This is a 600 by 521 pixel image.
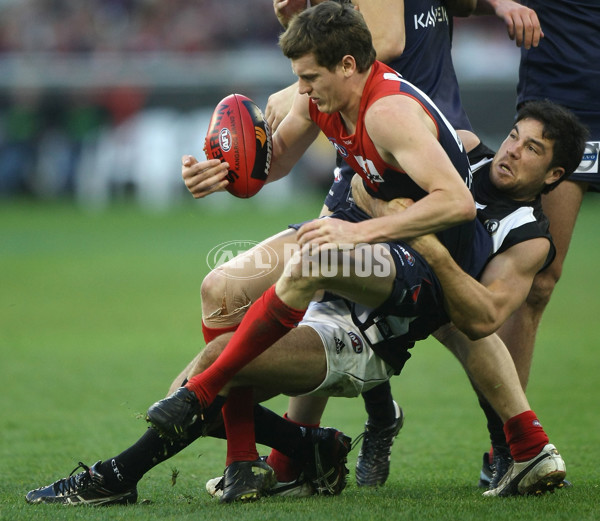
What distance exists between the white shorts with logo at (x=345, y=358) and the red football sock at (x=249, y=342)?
0.92ft

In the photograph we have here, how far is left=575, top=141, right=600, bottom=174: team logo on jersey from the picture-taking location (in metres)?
5.02

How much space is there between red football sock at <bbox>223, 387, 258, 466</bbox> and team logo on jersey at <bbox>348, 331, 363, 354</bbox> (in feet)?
1.49

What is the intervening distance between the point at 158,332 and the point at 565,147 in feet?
17.4

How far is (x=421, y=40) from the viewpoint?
4.78 meters

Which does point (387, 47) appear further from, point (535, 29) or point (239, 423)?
point (239, 423)

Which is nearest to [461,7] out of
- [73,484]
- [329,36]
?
[329,36]

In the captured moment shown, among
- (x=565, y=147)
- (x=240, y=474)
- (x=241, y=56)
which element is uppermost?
(x=241, y=56)

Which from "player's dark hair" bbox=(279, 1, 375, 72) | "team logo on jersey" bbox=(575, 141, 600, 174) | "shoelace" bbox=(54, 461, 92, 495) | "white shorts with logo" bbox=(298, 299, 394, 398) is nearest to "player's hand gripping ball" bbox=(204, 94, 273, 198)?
"player's dark hair" bbox=(279, 1, 375, 72)

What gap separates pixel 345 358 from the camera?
3.97 m

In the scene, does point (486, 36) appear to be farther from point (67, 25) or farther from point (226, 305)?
point (226, 305)

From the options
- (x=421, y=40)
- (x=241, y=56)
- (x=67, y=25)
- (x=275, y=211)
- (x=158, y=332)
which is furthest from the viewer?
(x=67, y=25)

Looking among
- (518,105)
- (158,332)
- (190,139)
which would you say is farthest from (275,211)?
(518,105)

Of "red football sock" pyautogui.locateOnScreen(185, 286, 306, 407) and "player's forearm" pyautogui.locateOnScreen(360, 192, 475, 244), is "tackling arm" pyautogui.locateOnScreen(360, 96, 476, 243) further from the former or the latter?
"red football sock" pyautogui.locateOnScreen(185, 286, 306, 407)

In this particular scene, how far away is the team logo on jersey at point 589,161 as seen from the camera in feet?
16.5
